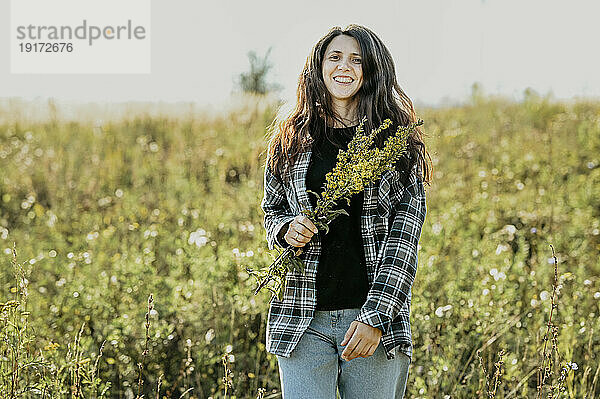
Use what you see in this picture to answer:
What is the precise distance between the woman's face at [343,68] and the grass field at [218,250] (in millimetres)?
1001

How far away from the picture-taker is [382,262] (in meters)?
2.25

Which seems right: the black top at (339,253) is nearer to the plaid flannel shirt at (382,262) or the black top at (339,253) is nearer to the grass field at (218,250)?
the plaid flannel shirt at (382,262)

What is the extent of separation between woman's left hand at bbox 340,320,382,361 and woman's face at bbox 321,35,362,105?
2.45 ft

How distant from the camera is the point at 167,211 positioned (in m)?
6.12

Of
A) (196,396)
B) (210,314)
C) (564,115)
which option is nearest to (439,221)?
(210,314)

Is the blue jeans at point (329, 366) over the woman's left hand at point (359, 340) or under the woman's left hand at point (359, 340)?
under

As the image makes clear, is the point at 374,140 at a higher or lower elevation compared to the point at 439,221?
higher

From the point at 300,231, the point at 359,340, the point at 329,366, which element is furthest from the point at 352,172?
the point at 329,366

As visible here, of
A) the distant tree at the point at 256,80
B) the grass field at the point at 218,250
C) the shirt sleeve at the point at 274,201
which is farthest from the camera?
the distant tree at the point at 256,80

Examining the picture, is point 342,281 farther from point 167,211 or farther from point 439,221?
point 167,211

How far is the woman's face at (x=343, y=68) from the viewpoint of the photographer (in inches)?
93.7

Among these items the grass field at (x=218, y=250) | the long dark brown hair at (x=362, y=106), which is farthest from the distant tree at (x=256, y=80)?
the long dark brown hair at (x=362, y=106)

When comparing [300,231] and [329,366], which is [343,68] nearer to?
[300,231]

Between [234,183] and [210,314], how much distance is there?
11.0 feet
